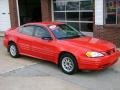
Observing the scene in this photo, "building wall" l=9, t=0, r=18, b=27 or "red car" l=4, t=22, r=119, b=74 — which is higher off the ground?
"building wall" l=9, t=0, r=18, b=27

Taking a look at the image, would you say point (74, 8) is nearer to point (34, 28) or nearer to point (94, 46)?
point (34, 28)

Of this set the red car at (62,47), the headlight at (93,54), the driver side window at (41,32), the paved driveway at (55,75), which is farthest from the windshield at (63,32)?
the headlight at (93,54)

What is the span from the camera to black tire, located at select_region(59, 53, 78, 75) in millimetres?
7697

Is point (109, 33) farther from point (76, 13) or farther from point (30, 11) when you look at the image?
point (30, 11)

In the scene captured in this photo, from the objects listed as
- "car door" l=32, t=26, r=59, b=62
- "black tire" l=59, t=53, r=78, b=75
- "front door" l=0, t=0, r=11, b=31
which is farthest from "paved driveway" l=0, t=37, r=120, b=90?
"front door" l=0, t=0, r=11, b=31

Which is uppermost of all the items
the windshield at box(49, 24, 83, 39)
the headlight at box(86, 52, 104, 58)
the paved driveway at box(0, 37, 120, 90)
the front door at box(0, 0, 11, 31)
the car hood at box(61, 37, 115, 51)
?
the front door at box(0, 0, 11, 31)

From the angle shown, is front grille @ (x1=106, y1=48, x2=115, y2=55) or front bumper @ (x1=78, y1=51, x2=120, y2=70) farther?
front grille @ (x1=106, y1=48, x2=115, y2=55)

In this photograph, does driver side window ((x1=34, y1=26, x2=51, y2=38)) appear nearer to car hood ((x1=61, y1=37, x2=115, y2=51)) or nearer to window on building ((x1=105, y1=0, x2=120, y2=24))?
car hood ((x1=61, y1=37, x2=115, y2=51))

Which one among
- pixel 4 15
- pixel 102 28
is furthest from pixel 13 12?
pixel 102 28

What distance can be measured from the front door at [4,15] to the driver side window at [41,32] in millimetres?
8936

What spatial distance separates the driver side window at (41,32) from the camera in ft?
28.8

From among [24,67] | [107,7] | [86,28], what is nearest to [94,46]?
[24,67]

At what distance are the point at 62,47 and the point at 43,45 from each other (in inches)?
33.9

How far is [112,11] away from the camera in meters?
11.8
